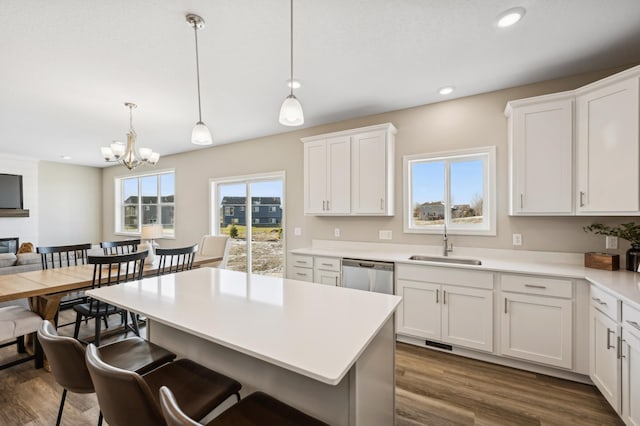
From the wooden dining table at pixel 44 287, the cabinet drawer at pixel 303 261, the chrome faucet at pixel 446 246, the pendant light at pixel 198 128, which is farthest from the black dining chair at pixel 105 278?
the chrome faucet at pixel 446 246

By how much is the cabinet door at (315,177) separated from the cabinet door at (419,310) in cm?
147

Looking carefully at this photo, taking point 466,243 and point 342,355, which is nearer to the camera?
point 342,355

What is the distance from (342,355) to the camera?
3.03 feet

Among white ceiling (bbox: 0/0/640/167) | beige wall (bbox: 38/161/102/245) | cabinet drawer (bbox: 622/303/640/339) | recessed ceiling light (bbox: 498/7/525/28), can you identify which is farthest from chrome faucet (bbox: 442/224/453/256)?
beige wall (bbox: 38/161/102/245)

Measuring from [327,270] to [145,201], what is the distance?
5.44 meters

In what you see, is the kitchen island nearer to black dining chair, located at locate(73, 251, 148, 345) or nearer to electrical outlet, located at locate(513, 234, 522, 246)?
black dining chair, located at locate(73, 251, 148, 345)

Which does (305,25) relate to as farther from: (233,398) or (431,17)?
(233,398)

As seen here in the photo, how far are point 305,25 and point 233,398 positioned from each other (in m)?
2.37

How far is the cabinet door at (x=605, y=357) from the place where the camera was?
177cm

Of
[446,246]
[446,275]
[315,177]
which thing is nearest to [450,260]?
[446,246]

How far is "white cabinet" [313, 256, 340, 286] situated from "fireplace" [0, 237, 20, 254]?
23.1ft

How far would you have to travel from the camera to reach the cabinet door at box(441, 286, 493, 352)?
8.04ft

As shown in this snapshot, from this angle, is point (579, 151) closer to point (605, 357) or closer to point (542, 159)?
point (542, 159)

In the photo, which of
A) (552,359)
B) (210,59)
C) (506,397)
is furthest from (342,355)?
(210,59)
